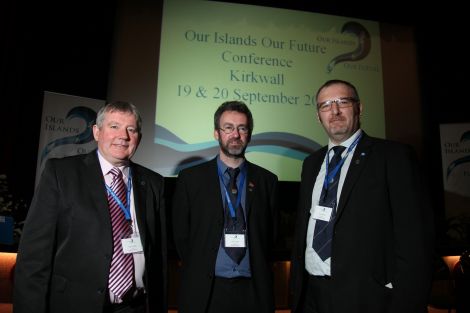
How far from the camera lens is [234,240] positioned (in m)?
2.12

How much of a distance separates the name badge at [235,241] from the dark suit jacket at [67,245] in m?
0.51

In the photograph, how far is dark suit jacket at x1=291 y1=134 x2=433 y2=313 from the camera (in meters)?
1.52

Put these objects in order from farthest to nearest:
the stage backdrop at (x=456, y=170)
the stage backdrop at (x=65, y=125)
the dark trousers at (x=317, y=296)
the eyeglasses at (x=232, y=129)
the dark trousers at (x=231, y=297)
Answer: the stage backdrop at (x=456, y=170) < the stage backdrop at (x=65, y=125) < the eyeglasses at (x=232, y=129) < the dark trousers at (x=231, y=297) < the dark trousers at (x=317, y=296)

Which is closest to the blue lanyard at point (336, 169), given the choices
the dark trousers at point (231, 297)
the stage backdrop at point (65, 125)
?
the dark trousers at point (231, 297)

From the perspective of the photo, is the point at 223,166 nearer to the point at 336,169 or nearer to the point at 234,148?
the point at 234,148

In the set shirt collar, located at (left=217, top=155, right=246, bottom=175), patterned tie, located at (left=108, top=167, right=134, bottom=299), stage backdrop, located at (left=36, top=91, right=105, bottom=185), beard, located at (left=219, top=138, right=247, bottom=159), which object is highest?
stage backdrop, located at (left=36, top=91, right=105, bottom=185)

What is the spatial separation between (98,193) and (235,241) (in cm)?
89

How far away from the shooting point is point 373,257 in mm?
1654

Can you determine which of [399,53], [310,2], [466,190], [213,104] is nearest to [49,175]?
[213,104]

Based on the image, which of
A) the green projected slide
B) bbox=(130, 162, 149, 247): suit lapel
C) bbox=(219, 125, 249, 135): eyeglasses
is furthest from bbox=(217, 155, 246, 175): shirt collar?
the green projected slide

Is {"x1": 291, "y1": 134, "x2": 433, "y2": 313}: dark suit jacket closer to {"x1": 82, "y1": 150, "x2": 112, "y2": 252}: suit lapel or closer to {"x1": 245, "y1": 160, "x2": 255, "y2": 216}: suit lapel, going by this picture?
{"x1": 245, "y1": 160, "x2": 255, "y2": 216}: suit lapel

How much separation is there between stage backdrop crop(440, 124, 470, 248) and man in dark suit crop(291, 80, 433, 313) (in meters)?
4.08

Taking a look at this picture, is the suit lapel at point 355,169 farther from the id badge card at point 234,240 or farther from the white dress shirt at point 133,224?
the white dress shirt at point 133,224

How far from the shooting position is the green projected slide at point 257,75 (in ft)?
14.3
